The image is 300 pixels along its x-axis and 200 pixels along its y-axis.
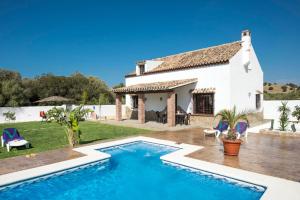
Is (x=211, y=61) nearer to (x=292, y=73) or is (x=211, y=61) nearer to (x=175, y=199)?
(x=175, y=199)

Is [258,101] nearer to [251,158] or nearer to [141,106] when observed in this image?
[141,106]

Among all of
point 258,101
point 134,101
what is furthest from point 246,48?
point 134,101

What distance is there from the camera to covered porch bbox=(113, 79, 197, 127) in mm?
20062

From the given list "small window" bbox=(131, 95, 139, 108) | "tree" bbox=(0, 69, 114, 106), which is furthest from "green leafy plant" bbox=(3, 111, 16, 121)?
"small window" bbox=(131, 95, 139, 108)

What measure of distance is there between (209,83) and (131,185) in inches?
590

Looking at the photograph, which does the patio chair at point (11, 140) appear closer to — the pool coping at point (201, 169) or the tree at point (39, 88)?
the pool coping at point (201, 169)

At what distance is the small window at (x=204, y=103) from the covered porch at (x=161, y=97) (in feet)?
3.31

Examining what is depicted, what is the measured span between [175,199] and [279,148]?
8.03 m

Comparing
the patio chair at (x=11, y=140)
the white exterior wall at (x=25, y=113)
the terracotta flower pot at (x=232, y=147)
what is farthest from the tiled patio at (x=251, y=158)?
the white exterior wall at (x=25, y=113)

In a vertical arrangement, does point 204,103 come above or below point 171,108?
above

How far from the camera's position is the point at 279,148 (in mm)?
11695

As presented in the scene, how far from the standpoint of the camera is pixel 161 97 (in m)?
25.5

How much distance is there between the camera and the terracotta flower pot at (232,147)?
9.81 meters

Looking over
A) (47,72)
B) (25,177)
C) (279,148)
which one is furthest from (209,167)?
(47,72)
